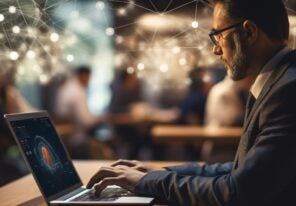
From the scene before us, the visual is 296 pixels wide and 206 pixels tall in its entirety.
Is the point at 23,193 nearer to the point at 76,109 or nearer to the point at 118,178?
the point at 118,178

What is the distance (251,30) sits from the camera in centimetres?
165

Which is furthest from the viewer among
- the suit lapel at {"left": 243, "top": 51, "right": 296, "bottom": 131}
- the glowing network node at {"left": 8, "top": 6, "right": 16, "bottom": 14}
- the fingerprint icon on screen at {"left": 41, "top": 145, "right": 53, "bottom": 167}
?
the glowing network node at {"left": 8, "top": 6, "right": 16, "bottom": 14}

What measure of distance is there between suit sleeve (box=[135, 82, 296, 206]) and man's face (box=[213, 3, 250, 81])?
0.71ft

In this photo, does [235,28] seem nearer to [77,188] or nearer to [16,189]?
[77,188]

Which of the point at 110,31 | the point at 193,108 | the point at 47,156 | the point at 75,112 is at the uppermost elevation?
the point at 110,31

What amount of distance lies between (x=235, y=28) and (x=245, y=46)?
0.06 m

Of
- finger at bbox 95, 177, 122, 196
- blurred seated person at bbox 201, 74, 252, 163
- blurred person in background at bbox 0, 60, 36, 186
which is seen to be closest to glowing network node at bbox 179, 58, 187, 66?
finger at bbox 95, 177, 122, 196

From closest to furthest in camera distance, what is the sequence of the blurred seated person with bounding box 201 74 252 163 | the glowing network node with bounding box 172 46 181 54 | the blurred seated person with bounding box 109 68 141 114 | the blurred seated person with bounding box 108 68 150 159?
the glowing network node with bounding box 172 46 181 54 < the blurred seated person with bounding box 201 74 252 163 < the blurred seated person with bounding box 108 68 150 159 < the blurred seated person with bounding box 109 68 141 114

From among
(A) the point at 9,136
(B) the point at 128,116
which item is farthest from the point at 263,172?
(B) the point at 128,116

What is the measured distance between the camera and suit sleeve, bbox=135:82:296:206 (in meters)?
1.43

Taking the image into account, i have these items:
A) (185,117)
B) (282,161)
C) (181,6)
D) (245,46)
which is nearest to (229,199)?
(282,161)

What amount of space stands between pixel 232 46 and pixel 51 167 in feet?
2.16

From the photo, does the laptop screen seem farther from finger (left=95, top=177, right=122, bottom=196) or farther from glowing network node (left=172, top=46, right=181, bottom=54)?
glowing network node (left=172, top=46, right=181, bottom=54)

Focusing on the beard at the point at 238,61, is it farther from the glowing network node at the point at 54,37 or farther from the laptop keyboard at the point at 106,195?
the glowing network node at the point at 54,37
